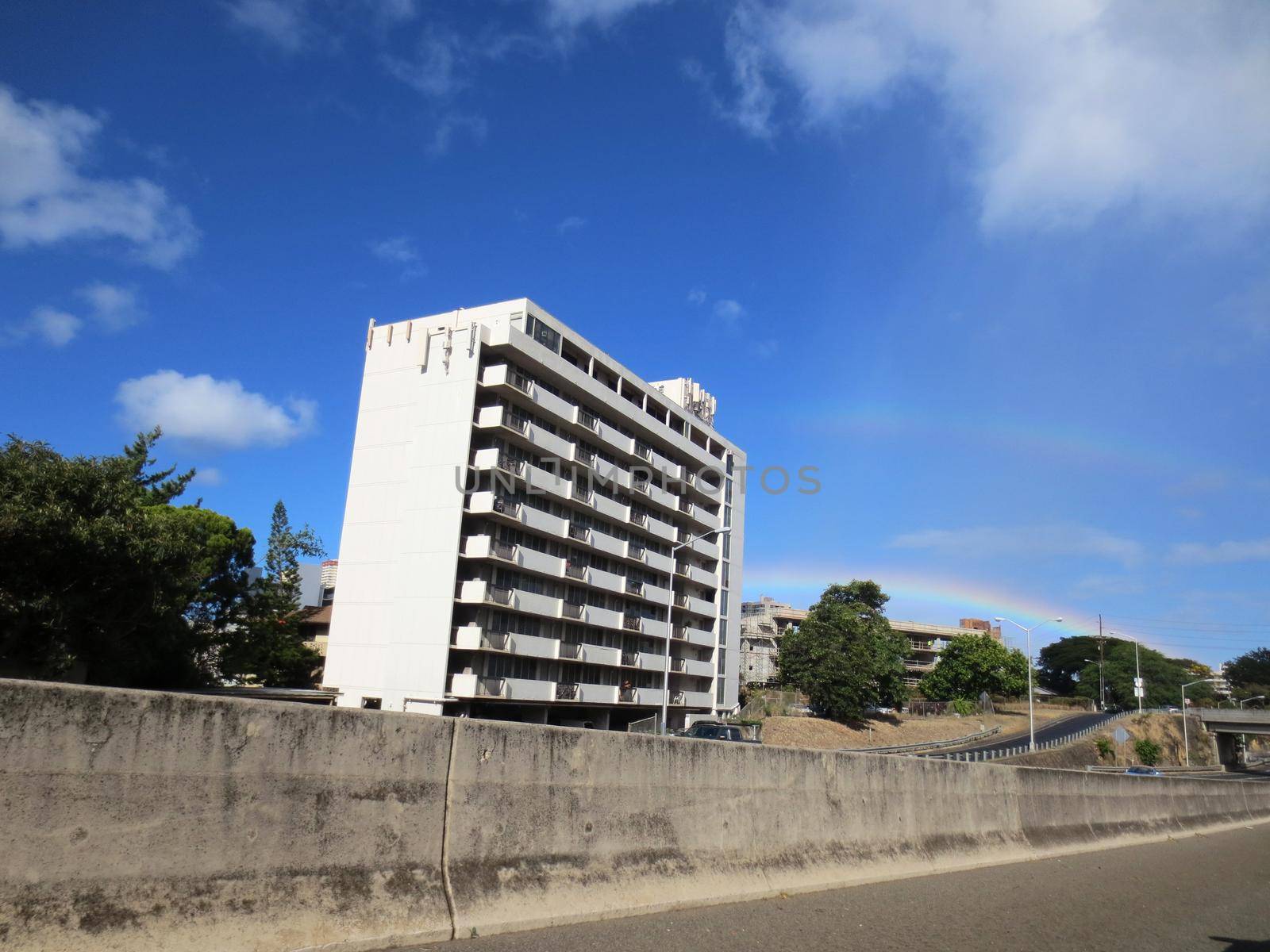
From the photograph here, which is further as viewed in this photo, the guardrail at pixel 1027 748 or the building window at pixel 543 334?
the guardrail at pixel 1027 748

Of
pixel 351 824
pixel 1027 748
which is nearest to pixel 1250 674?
pixel 1027 748

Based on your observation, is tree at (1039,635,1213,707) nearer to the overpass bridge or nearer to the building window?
the overpass bridge

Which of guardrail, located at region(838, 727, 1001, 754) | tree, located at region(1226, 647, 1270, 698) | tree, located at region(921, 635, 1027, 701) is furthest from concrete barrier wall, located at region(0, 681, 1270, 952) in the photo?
tree, located at region(1226, 647, 1270, 698)

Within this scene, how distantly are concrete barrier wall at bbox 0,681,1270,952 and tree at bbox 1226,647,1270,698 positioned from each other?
592 feet

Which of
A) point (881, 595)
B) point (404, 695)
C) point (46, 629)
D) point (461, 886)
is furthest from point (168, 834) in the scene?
point (881, 595)

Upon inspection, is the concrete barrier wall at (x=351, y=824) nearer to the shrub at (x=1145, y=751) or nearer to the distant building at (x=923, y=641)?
the shrub at (x=1145, y=751)

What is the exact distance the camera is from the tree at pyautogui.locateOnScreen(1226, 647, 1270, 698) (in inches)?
6043

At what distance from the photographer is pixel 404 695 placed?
43.2 m

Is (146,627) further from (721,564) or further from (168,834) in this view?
(721,564)

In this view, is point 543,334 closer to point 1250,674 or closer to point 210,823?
point 210,823

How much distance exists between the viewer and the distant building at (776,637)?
4451 inches

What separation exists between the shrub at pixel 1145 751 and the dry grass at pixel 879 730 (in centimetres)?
1019

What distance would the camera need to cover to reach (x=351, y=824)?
5.47 metres

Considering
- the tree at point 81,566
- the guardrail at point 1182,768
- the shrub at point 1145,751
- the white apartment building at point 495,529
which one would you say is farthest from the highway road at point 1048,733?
the tree at point 81,566
